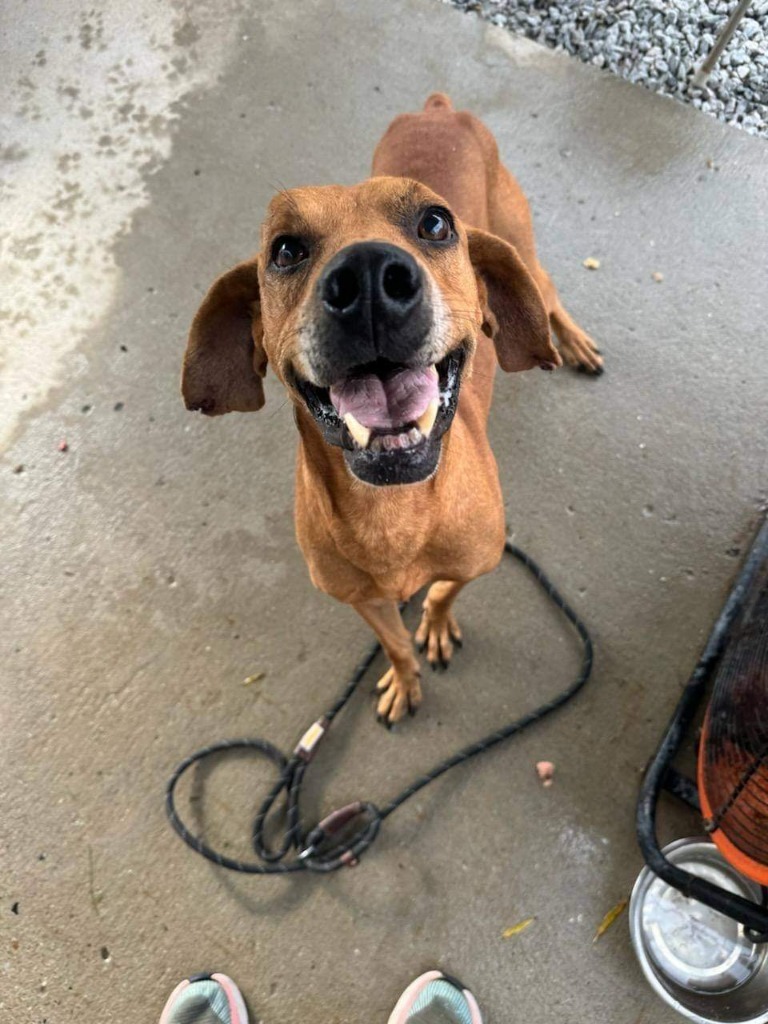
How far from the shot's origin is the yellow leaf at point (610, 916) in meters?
2.21

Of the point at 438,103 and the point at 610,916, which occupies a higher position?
the point at 438,103

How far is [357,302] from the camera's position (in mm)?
1252

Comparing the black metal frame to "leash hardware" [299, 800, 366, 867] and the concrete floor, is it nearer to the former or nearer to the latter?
the concrete floor

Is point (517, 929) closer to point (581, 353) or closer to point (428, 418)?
point (428, 418)

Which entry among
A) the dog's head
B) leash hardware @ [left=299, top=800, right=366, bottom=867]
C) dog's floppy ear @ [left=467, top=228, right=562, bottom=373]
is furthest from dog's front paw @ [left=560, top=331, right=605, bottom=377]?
leash hardware @ [left=299, top=800, right=366, bottom=867]

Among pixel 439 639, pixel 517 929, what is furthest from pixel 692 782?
pixel 439 639

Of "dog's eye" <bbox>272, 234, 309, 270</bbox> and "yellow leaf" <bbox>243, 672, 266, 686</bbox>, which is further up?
"dog's eye" <bbox>272, 234, 309, 270</bbox>

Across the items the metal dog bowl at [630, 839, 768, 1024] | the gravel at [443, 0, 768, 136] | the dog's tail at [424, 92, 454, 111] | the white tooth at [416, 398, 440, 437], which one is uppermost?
the gravel at [443, 0, 768, 136]

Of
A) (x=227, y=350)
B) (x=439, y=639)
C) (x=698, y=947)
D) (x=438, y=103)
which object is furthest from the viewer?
(x=438, y=103)

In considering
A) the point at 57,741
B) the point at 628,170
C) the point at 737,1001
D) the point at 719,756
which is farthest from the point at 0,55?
the point at 737,1001

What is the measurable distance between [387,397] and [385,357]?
0.47ft

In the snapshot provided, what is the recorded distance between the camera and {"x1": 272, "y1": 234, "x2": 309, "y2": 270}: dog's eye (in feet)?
4.98

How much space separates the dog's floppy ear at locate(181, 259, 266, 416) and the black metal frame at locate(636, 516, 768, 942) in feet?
5.58

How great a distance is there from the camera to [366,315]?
1255mm
